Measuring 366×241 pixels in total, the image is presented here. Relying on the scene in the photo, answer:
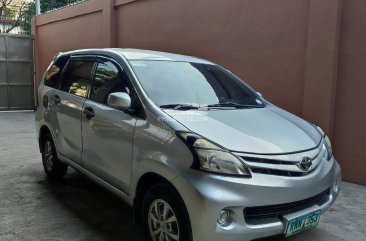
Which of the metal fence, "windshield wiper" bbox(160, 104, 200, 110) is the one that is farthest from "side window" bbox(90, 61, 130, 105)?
the metal fence

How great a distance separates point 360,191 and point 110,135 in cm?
339

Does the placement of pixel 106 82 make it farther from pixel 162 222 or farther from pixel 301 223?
pixel 301 223

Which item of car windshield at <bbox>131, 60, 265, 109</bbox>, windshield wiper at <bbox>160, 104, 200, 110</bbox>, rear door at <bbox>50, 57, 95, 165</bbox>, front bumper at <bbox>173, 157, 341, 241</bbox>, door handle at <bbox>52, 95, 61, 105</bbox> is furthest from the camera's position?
door handle at <bbox>52, 95, 61, 105</bbox>

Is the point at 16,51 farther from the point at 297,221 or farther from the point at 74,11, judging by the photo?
the point at 297,221

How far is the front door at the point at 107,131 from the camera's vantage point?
3.39 m

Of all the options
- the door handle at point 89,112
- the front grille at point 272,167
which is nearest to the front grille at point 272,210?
the front grille at point 272,167

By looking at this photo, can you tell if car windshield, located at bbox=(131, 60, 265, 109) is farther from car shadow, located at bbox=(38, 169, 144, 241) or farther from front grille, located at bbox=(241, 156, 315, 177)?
car shadow, located at bbox=(38, 169, 144, 241)

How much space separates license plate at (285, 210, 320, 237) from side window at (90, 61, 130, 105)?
1.75 meters

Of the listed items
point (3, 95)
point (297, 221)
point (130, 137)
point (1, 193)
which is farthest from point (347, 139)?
point (3, 95)

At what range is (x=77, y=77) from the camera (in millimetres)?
4566

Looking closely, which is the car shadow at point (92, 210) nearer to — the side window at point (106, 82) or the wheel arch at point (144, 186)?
the wheel arch at point (144, 186)

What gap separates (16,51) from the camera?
44.9 feet

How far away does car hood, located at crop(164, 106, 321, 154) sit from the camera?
2.86 metres

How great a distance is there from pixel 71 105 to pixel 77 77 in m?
0.38
